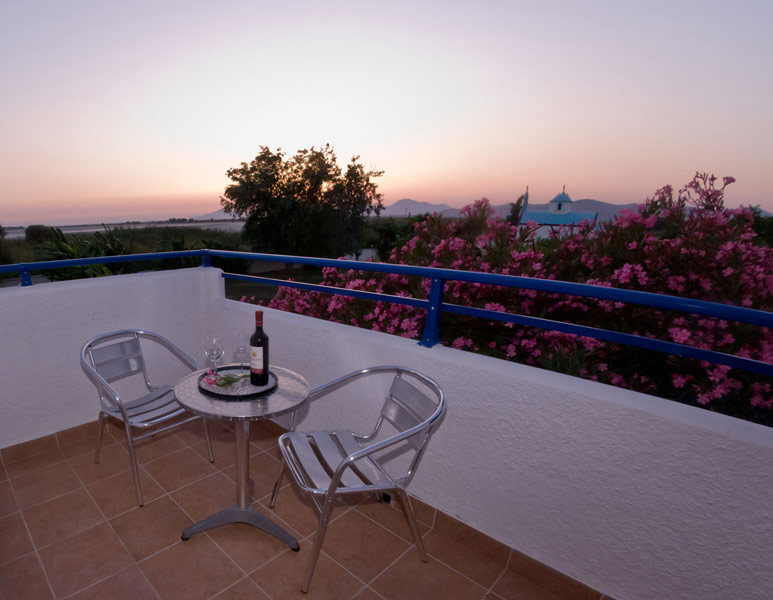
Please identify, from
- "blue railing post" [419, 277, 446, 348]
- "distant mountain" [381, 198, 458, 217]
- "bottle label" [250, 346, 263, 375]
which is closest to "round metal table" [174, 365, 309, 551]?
"bottle label" [250, 346, 263, 375]

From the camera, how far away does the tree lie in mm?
17938

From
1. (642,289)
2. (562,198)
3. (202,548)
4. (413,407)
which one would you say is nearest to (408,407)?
(413,407)

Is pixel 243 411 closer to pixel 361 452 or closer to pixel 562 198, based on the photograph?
pixel 361 452

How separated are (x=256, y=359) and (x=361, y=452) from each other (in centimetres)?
61

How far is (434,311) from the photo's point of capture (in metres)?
1.73

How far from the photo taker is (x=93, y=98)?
5332mm

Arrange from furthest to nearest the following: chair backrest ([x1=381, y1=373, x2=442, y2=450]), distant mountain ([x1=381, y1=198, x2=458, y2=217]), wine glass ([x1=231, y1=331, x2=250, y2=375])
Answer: distant mountain ([x1=381, y1=198, x2=458, y2=217]) < wine glass ([x1=231, y1=331, x2=250, y2=375]) < chair backrest ([x1=381, y1=373, x2=442, y2=450])

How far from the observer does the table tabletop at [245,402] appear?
1336 mm

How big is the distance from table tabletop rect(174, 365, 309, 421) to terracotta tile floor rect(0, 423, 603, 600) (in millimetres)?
663

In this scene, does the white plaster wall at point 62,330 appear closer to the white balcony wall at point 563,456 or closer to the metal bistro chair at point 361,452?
the white balcony wall at point 563,456

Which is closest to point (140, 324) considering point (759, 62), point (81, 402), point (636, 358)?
point (81, 402)

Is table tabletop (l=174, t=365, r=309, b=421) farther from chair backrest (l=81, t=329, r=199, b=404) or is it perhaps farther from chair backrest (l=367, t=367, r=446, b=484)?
chair backrest (l=81, t=329, r=199, b=404)

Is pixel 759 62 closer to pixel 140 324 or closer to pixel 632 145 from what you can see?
pixel 632 145

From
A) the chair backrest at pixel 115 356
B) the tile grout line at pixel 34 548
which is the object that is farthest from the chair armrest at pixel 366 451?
the chair backrest at pixel 115 356
